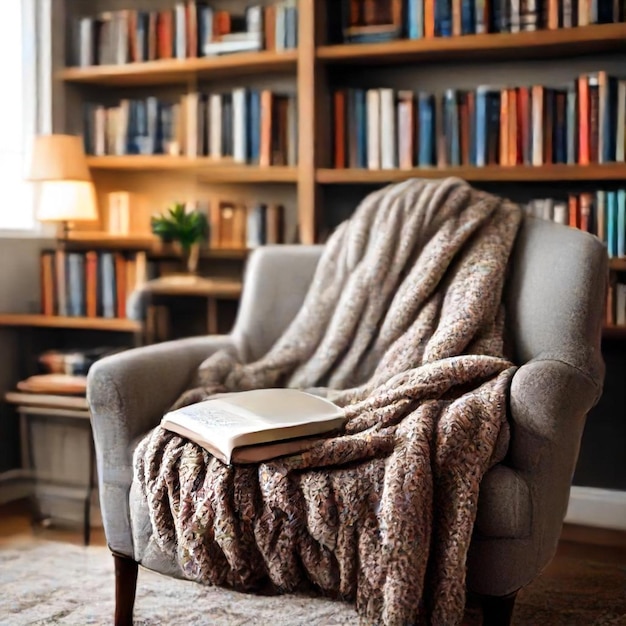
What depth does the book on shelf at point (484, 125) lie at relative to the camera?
9.16 ft

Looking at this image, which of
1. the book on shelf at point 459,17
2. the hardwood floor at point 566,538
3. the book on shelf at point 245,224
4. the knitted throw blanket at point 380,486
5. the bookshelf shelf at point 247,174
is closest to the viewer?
the knitted throw blanket at point 380,486

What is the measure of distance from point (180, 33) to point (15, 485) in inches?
67.0

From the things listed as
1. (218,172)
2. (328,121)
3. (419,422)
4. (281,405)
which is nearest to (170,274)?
(218,172)

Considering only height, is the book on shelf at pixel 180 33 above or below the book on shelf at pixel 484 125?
above

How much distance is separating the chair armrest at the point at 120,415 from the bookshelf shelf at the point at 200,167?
123 cm

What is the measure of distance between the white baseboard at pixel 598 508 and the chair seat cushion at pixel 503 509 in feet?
4.56

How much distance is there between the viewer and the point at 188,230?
3.35 metres

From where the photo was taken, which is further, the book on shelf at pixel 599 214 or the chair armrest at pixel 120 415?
the book on shelf at pixel 599 214

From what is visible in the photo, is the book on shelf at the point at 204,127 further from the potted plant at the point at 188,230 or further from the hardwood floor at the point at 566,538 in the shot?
the hardwood floor at the point at 566,538

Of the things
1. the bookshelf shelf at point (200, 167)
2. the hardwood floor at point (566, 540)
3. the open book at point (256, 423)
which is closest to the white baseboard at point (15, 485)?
the hardwood floor at point (566, 540)

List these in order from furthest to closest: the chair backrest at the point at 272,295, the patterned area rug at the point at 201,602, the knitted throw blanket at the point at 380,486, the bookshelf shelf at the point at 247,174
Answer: the bookshelf shelf at the point at 247,174, the chair backrest at the point at 272,295, the patterned area rug at the point at 201,602, the knitted throw blanket at the point at 380,486

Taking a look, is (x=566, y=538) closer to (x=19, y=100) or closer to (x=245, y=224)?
(x=245, y=224)

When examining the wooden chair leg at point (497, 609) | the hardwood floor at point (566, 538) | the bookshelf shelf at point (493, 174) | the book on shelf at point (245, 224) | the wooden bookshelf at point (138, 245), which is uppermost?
the bookshelf shelf at point (493, 174)

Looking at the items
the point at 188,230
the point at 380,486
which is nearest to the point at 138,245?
the point at 188,230
